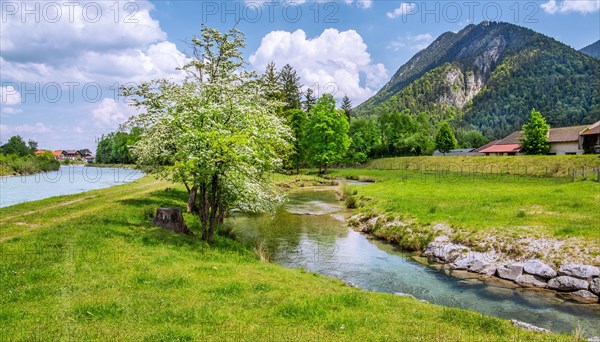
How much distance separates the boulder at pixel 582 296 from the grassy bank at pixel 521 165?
96.7 feet

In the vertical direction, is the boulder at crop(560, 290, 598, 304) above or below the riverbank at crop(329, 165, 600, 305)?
below

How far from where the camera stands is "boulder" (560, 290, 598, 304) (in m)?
16.1

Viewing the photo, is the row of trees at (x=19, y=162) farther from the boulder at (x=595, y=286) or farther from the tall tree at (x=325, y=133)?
the boulder at (x=595, y=286)

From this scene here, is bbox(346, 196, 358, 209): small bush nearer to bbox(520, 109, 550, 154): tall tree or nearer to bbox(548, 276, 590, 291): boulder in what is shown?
bbox(548, 276, 590, 291): boulder

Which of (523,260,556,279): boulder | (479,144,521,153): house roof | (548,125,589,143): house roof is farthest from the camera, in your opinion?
(479,144,521,153): house roof

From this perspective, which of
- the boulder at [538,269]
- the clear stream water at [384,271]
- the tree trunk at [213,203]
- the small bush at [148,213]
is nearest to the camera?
the clear stream water at [384,271]

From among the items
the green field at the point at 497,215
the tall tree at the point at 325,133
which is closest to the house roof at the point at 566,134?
the tall tree at the point at 325,133

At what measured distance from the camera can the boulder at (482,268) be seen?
19.9 m

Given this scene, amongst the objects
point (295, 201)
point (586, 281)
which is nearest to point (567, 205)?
point (586, 281)

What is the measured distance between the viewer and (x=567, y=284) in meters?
17.1

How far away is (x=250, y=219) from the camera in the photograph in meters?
35.4

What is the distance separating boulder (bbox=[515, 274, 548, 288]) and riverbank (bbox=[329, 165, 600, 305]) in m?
0.04

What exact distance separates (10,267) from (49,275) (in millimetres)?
1797

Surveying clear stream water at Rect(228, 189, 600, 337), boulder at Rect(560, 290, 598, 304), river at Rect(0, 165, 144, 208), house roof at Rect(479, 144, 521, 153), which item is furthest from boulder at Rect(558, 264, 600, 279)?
house roof at Rect(479, 144, 521, 153)
